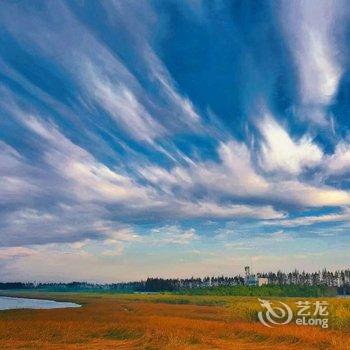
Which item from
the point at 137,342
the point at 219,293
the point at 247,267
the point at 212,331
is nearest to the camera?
the point at 137,342

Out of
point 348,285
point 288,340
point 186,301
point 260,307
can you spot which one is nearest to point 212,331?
point 288,340

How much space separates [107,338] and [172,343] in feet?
19.5

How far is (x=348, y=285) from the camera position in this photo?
162500 millimetres

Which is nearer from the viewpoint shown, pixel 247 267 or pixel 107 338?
pixel 107 338

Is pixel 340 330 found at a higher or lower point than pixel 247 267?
lower

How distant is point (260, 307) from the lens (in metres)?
39.8

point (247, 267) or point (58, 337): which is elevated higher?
point (247, 267)

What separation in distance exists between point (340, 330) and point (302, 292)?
100 meters

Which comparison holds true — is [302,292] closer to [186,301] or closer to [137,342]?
[186,301]

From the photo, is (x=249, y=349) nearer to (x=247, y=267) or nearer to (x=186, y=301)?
(x=186, y=301)

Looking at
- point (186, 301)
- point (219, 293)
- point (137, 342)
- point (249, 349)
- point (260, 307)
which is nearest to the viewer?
point (249, 349)

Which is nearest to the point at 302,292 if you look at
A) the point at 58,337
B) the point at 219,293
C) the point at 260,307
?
the point at 219,293

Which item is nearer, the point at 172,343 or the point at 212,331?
the point at 172,343

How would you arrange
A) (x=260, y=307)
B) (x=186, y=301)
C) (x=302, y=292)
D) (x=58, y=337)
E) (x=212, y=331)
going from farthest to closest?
(x=302, y=292) → (x=186, y=301) → (x=260, y=307) → (x=212, y=331) → (x=58, y=337)
